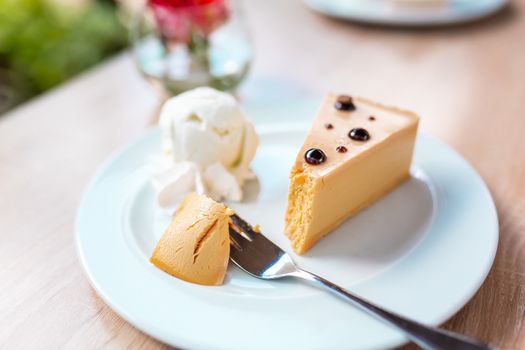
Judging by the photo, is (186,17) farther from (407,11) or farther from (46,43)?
(46,43)

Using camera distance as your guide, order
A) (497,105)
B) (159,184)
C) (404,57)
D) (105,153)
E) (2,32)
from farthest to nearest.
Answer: (2,32) → (404,57) → (497,105) → (105,153) → (159,184)

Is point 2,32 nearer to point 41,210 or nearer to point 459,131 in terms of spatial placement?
point 41,210

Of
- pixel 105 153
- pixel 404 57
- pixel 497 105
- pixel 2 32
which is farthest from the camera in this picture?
pixel 2 32

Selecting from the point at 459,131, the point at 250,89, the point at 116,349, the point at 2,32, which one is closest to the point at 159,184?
the point at 116,349

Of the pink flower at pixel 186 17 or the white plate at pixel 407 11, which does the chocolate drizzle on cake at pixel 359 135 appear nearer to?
the pink flower at pixel 186 17

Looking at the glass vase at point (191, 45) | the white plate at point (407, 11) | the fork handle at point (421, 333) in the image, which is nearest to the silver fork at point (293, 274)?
the fork handle at point (421, 333)

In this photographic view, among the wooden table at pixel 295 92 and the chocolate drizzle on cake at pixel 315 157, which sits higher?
the chocolate drizzle on cake at pixel 315 157
